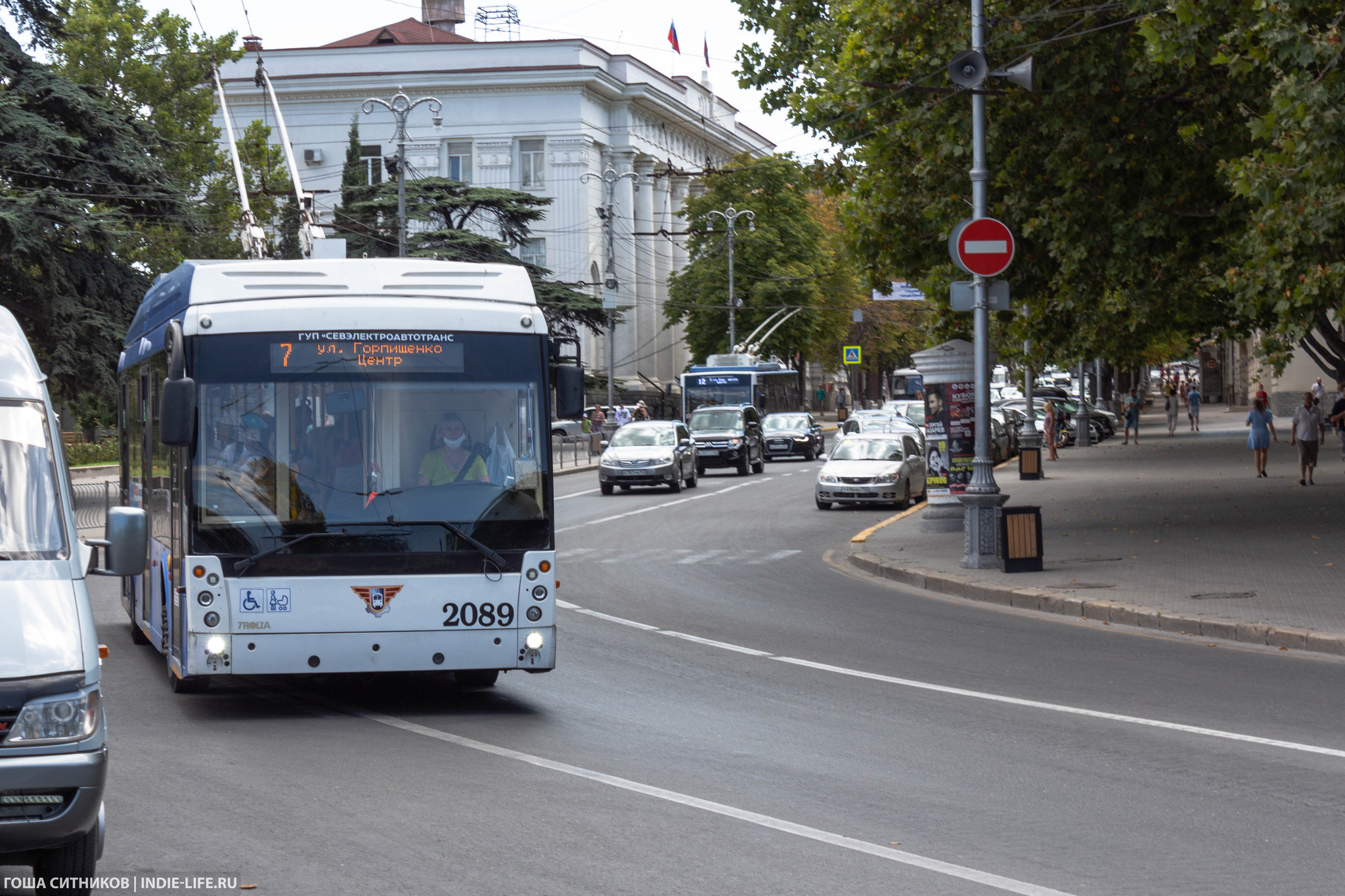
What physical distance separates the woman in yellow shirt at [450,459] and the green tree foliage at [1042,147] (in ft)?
37.5

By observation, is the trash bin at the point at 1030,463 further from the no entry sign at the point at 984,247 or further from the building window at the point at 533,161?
the building window at the point at 533,161

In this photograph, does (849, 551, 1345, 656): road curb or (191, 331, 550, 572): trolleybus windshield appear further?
(849, 551, 1345, 656): road curb

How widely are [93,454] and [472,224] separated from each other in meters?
25.9

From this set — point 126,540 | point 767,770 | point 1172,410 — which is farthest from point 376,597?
point 1172,410

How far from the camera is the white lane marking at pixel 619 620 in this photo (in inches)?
563

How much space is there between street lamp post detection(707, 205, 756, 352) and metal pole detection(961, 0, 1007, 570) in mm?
46607

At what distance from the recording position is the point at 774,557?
21.8 meters

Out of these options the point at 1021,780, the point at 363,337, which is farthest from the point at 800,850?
the point at 363,337

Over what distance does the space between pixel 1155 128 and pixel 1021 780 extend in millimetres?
15767

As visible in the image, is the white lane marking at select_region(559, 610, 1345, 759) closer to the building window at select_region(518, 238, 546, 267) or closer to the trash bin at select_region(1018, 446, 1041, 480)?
the trash bin at select_region(1018, 446, 1041, 480)

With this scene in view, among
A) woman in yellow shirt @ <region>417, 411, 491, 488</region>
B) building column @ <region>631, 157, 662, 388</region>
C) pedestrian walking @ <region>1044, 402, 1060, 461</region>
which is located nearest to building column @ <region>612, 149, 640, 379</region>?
building column @ <region>631, 157, 662, 388</region>

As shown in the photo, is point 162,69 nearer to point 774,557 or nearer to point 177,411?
point 774,557

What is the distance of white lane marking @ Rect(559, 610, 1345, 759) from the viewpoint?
28.5 ft

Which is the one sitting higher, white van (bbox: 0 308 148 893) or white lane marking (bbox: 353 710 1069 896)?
white van (bbox: 0 308 148 893)
